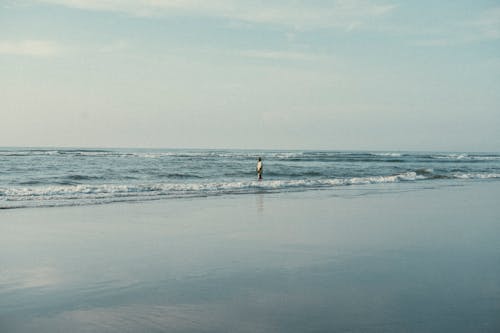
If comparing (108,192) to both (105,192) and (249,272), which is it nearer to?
(105,192)

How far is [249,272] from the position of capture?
557 cm

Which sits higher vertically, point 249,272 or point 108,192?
point 108,192

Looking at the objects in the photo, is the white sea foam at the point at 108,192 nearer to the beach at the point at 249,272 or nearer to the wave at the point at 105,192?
the wave at the point at 105,192

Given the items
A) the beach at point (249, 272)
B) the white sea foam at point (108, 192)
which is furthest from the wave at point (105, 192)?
the beach at point (249, 272)

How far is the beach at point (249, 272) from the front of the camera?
Answer: 397 cm

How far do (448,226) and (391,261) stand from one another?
11.5 feet

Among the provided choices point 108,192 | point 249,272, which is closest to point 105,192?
point 108,192

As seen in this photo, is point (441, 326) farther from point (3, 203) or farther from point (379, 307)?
point (3, 203)

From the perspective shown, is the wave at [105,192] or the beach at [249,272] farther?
the wave at [105,192]

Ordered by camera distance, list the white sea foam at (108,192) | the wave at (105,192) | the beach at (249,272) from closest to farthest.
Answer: the beach at (249,272) → the wave at (105,192) → the white sea foam at (108,192)

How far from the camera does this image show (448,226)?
29.6 ft

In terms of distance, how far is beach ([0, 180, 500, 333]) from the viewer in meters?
3.97

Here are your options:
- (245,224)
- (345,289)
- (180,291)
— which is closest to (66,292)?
(180,291)

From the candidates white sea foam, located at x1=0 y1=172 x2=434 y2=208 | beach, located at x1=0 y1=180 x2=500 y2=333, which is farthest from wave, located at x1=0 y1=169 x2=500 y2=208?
beach, located at x1=0 y1=180 x2=500 y2=333
